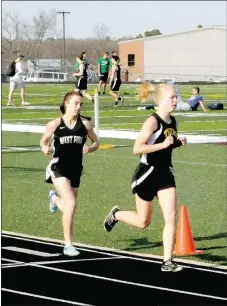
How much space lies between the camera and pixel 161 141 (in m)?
9.60

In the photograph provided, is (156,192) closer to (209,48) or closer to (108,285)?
(108,285)

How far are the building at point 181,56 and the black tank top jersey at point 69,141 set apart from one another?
86431 millimetres

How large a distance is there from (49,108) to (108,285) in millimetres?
28750

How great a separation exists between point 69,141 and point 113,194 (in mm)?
4422

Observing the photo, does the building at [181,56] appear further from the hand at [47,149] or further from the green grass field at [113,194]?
the hand at [47,149]

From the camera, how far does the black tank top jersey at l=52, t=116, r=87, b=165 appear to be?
1055cm

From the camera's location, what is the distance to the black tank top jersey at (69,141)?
1055cm

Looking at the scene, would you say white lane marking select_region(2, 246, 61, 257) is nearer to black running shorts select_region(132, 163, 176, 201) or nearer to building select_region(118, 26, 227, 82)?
black running shorts select_region(132, 163, 176, 201)

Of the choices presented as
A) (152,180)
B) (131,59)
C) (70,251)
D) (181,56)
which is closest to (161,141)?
(152,180)

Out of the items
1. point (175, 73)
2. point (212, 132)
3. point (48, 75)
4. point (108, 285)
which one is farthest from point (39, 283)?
point (175, 73)

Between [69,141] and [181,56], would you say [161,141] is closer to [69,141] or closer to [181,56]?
[69,141]

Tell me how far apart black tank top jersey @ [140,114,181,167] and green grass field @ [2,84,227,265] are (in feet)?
4.00

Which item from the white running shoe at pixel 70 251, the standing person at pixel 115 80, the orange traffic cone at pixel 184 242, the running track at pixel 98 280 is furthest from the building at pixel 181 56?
the running track at pixel 98 280

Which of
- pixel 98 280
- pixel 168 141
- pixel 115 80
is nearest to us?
pixel 98 280
